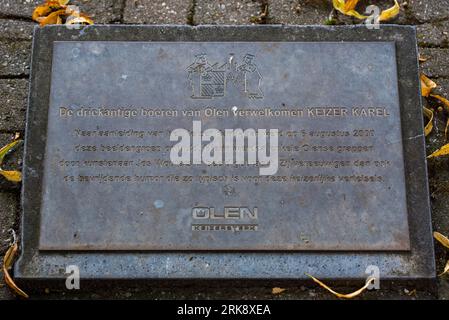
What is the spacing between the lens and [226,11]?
3.01 m

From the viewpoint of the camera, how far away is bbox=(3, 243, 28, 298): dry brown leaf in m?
2.31

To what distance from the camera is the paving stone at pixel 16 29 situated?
296 cm

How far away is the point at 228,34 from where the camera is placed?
2.59 meters

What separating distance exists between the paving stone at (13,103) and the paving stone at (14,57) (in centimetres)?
6

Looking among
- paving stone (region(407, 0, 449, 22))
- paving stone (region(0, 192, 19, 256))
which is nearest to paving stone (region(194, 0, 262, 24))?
paving stone (region(407, 0, 449, 22))

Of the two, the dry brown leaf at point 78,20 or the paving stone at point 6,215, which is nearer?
the paving stone at point 6,215

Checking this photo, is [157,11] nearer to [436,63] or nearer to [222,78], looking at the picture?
[222,78]

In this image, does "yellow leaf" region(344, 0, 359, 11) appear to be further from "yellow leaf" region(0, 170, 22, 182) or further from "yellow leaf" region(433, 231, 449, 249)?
"yellow leaf" region(0, 170, 22, 182)

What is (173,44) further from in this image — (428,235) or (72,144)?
(428,235)

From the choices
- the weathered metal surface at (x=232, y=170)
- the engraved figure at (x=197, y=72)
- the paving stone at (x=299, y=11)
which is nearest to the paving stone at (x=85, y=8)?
the weathered metal surface at (x=232, y=170)

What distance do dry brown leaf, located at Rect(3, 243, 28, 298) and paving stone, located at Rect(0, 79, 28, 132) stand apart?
64 cm

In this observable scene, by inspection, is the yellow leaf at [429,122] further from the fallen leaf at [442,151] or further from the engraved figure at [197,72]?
the engraved figure at [197,72]

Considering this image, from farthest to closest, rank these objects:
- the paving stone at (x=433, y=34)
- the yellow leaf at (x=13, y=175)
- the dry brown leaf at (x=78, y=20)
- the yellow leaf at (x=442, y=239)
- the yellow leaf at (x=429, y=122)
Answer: the paving stone at (x=433, y=34)
the dry brown leaf at (x=78, y=20)
the yellow leaf at (x=429, y=122)
the yellow leaf at (x=13, y=175)
the yellow leaf at (x=442, y=239)

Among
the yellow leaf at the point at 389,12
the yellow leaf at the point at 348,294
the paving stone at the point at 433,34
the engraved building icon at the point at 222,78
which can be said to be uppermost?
the yellow leaf at the point at 389,12
